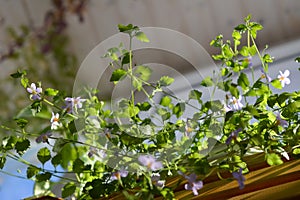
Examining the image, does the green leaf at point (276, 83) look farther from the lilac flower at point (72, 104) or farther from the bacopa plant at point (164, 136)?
the lilac flower at point (72, 104)

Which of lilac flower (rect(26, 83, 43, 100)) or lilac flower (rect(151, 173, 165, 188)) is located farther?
lilac flower (rect(26, 83, 43, 100))

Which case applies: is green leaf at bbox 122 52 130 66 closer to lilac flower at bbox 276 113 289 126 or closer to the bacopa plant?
the bacopa plant

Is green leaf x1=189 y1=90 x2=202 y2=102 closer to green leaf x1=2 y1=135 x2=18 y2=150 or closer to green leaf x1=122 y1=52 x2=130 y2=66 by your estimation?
green leaf x1=122 y1=52 x2=130 y2=66

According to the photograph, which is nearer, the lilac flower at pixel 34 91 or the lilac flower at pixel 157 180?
the lilac flower at pixel 157 180

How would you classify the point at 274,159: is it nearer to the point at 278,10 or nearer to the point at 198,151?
the point at 198,151

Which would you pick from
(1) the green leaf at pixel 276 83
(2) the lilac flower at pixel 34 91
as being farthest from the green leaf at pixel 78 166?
(1) the green leaf at pixel 276 83

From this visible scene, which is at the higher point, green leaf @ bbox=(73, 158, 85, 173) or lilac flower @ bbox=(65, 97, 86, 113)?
lilac flower @ bbox=(65, 97, 86, 113)

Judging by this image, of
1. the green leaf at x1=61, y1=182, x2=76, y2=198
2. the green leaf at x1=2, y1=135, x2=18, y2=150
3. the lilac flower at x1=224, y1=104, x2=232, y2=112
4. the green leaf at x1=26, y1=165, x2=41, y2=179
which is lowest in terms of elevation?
the green leaf at x1=61, y1=182, x2=76, y2=198

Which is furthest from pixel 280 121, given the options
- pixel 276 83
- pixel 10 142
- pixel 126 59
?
pixel 10 142

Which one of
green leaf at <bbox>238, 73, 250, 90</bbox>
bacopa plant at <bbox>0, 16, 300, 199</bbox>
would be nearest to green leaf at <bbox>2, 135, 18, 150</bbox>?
bacopa plant at <bbox>0, 16, 300, 199</bbox>

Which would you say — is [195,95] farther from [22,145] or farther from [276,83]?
[22,145]

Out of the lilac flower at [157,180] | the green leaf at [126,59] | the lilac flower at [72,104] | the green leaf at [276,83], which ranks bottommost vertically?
the lilac flower at [157,180]

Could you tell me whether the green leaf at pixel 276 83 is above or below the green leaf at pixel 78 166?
above

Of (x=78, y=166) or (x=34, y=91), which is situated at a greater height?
(x=34, y=91)
